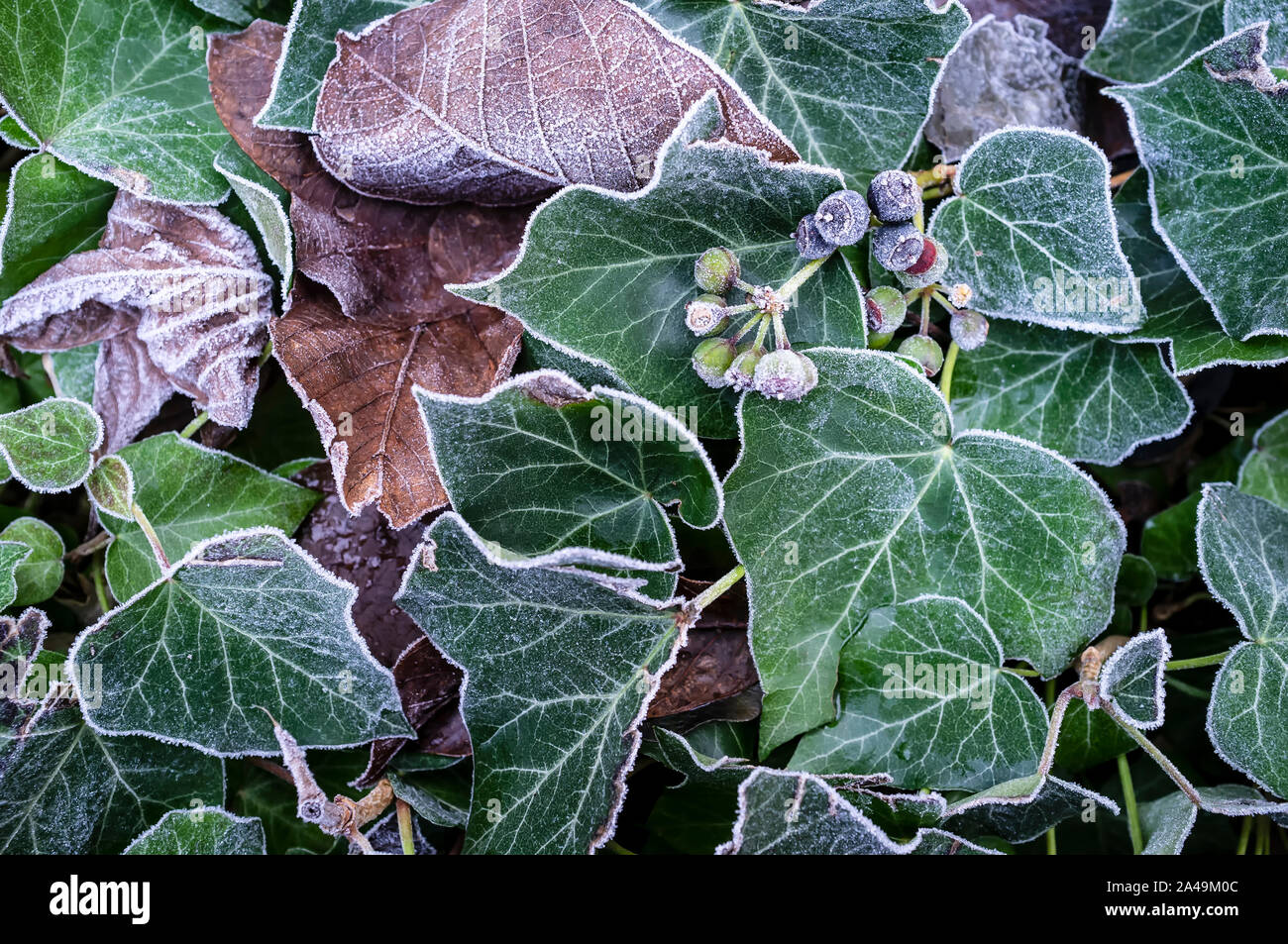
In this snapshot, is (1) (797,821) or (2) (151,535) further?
(2) (151,535)

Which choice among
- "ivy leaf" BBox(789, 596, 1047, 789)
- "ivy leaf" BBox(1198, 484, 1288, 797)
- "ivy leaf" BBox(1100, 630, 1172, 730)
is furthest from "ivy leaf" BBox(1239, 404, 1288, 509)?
"ivy leaf" BBox(789, 596, 1047, 789)

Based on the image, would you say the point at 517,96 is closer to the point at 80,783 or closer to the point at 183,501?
the point at 183,501

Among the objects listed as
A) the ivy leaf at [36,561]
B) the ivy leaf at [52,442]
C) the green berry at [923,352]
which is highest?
the green berry at [923,352]

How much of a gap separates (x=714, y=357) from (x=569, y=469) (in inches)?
7.7

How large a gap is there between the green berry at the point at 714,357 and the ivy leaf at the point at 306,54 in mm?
533

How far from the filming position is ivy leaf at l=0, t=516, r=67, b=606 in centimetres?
120

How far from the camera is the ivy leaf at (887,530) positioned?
1058 mm

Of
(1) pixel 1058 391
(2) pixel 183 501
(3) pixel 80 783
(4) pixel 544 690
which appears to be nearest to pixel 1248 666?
(1) pixel 1058 391

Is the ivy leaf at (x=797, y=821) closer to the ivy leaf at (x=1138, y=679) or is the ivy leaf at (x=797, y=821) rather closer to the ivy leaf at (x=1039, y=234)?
the ivy leaf at (x=1138, y=679)

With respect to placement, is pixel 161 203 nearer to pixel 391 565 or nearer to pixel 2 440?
pixel 2 440

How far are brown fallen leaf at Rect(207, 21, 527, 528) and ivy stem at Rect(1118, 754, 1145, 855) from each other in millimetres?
899

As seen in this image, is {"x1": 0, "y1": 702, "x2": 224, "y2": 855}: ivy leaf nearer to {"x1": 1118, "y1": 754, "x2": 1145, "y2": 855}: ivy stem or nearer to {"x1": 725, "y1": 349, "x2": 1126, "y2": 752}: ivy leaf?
{"x1": 725, "y1": 349, "x2": 1126, "y2": 752}: ivy leaf

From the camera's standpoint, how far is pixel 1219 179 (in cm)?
110

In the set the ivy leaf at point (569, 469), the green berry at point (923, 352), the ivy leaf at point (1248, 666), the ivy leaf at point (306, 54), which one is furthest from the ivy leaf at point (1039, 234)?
the ivy leaf at point (306, 54)
